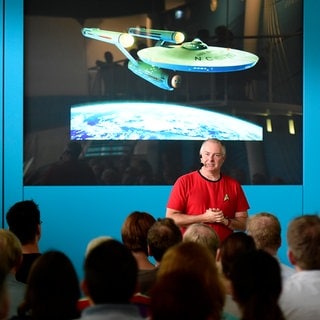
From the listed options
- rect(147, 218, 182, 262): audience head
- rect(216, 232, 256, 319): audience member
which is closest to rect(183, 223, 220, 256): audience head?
rect(147, 218, 182, 262): audience head

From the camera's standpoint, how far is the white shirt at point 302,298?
278 cm

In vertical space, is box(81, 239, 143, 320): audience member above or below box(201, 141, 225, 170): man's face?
below

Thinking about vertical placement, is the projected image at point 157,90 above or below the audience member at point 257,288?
above

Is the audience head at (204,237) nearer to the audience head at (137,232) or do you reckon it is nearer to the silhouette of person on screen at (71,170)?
the audience head at (137,232)

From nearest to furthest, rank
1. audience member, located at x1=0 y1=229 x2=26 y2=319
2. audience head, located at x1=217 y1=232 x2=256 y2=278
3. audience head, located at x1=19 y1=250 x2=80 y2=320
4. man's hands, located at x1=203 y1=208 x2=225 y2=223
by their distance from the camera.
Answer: audience head, located at x1=19 y1=250 x2=80 y2=320 → audience head, located at x1=217 y1=232 x2=256 y2=278 → audience member, located at x1=0 y1=229 x2=26 y2=319 → man's hands, located at x1=203 y1=208 x2=225 y2=223

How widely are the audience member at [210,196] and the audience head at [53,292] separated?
2.64 meters

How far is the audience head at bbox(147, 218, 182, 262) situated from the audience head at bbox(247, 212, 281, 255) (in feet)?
1.39

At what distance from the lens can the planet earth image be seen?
6102 mm

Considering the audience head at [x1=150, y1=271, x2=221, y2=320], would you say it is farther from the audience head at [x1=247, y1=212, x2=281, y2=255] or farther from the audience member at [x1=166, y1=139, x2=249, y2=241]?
the audience member at [x1=166, y1=139, x2=249, y2=241]

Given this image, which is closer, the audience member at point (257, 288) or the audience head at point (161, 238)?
the audience member at point (257, 288)

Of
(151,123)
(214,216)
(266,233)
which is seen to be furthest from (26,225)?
(151,123)

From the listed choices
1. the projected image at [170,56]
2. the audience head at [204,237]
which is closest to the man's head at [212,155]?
the projected image at [170,56]

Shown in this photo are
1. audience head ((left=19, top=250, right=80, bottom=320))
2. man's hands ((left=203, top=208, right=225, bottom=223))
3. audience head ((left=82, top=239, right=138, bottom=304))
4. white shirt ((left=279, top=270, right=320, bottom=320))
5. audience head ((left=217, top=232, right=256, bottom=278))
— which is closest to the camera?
audience head ((left=82, top=239, right=138, bottom=304))

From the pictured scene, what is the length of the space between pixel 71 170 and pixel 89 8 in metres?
1.43
